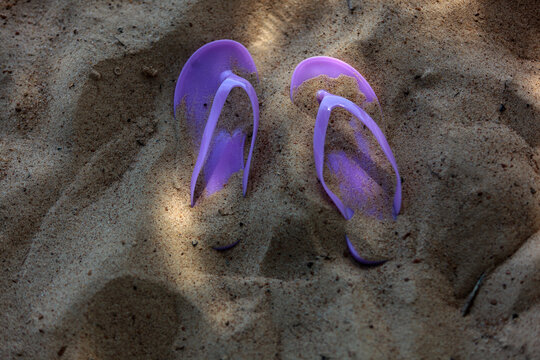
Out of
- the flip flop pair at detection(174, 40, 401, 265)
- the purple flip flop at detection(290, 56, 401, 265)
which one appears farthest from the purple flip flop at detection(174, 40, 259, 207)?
the purple flip flop at detection(290, 56, 401, 265)

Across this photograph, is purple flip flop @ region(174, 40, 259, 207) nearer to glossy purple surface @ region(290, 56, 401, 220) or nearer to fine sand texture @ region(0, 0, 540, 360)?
fine sand texture @ region(0, 0, 540, 360)

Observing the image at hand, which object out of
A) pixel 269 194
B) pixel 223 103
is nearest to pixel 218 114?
pixel 223 103

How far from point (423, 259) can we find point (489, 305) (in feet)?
0.76

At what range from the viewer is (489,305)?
1272 millimetres

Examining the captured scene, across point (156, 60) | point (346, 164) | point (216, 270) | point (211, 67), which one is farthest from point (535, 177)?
point (156, 60)

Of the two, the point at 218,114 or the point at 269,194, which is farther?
the point at 218,114

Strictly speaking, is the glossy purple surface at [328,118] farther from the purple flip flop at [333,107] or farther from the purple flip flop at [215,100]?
the purple flip flop at [215,100]

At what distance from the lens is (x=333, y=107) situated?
5.02 ft

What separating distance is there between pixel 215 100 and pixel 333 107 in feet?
1.50

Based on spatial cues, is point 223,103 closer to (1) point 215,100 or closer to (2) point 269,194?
(1) point 215,100

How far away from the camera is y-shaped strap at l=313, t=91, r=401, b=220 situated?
1447 millimetres

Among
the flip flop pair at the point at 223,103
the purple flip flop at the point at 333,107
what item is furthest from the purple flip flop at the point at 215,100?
the purple flip flop at the point at 333,107

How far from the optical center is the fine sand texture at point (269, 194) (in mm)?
1282

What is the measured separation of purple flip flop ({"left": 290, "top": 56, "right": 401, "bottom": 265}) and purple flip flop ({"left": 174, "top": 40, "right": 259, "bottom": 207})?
0.23 metres
